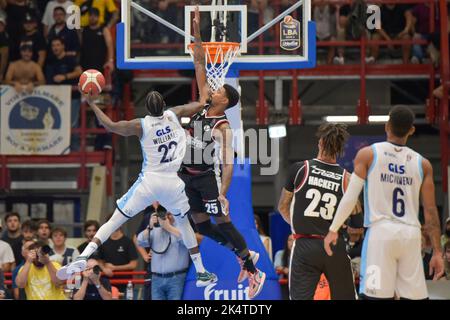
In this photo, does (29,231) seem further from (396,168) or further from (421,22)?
(421,22)

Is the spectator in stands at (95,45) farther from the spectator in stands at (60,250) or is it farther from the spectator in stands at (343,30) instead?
the spectator in stands at (60,250)

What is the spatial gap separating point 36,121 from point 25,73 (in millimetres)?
882

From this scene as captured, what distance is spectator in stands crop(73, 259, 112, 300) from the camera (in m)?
16.1

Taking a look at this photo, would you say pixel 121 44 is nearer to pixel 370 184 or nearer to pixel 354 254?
pixel 354 254

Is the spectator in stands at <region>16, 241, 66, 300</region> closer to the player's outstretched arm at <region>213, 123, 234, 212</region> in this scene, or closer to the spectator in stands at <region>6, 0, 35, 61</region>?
the player's outstretched arm at <region>213, 123, 234, 212</region>

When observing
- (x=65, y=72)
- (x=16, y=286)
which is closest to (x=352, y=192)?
(x=16, y=286)

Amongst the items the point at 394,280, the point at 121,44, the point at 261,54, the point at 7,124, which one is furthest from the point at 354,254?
the point at 7,124

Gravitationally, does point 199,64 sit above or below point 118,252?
above

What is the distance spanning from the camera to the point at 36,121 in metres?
21.0

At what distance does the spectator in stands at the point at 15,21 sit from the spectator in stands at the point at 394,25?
20.5 feet

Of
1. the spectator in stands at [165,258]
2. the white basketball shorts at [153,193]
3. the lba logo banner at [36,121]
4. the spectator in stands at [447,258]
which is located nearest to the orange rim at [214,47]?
the white basketball shorts at [153,193]

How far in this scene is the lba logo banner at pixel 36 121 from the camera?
21000 mm

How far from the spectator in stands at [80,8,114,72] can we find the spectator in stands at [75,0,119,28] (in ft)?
0.39

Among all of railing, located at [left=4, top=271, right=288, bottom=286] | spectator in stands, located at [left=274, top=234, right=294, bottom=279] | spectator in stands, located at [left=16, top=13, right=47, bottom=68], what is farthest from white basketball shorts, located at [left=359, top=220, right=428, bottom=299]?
spectator in stands, located at [left=16, top=13, right=47, bottom=68]
